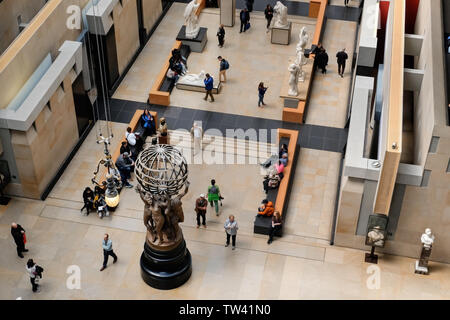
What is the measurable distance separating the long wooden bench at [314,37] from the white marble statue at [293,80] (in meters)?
0.50

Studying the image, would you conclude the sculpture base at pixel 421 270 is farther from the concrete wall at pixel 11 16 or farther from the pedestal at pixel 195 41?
the concrete wall at pixel 11 16

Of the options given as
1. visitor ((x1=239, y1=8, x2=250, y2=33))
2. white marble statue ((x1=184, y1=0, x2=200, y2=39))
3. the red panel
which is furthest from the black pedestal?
visitor ((x1=239, y1=8, x2=250, y2=33))

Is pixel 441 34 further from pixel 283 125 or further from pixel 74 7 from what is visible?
pixel 74 7

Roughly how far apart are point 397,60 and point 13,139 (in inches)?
536

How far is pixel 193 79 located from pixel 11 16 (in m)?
8.30

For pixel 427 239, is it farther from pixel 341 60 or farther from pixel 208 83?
pixel 208 83

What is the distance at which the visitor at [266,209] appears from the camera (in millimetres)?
27500

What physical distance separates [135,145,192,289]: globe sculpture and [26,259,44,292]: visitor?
333 cm

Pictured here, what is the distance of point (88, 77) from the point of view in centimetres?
3209

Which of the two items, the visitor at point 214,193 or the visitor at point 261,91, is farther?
the visitor at point 261,91

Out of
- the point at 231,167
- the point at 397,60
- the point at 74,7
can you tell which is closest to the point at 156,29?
the point at 74,7

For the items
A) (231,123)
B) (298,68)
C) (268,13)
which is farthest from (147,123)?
(268,13)

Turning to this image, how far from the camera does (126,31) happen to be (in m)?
35.7

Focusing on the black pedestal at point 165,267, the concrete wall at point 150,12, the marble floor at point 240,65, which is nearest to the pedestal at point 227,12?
the marble floor at point 240,65
